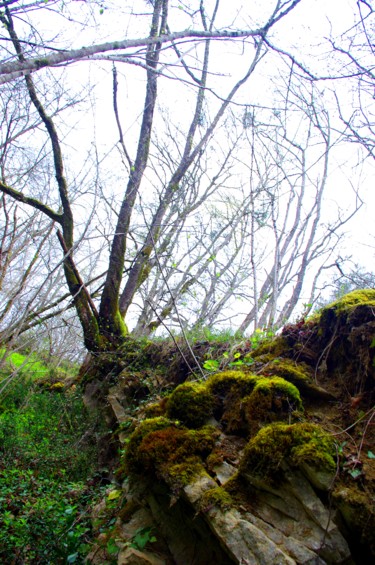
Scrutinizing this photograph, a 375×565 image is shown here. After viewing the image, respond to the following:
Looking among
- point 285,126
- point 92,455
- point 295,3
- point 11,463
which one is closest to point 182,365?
point 92,455

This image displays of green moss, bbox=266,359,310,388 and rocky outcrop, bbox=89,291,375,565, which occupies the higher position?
green moss, bbox=266,359,310,388

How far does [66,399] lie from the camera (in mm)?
6676

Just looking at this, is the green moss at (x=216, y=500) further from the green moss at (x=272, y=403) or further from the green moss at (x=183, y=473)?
the green moss at (x=272, y=403)

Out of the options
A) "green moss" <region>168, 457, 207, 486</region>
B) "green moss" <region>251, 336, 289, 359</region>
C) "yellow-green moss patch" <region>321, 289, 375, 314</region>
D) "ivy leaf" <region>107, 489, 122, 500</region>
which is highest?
"yellow-green moss patch" <region>321, 289, 375, 314</region>

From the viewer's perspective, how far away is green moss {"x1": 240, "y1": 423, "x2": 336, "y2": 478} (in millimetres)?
2150

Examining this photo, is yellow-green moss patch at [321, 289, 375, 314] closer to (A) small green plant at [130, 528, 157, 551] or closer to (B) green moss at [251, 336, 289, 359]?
(B) green moss at [251, 336, 289, 359]

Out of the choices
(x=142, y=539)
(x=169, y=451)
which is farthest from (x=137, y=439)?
(x=142, y=539)

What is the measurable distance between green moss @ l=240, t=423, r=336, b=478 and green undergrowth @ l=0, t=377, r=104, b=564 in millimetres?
1593

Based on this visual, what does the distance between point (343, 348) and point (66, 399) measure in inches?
211

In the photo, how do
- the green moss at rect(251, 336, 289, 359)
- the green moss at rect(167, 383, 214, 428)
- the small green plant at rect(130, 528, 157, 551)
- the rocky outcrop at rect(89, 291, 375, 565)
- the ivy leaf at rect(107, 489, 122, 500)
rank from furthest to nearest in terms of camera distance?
the green moss at rect(251, 336, 289, 359) < the green moss at rect(167, 383, 214, 428) < the ivy leaf at rect(107, 489, 122, 500) < the small green plant at rect(130, 528, 157, 551) < the rocky outcrop at rect(89, 291, 375, 565)

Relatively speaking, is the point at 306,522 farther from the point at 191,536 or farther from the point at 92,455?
the point at 92,455

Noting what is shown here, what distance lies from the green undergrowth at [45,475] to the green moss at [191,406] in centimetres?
122

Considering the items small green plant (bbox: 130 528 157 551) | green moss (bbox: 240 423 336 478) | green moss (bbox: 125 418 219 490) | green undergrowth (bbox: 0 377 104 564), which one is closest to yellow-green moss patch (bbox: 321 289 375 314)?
green moss (bbox: 240 423 336 478)

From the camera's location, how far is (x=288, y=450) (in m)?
2.28
